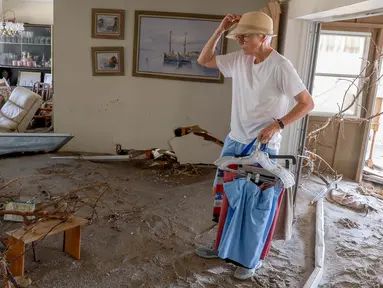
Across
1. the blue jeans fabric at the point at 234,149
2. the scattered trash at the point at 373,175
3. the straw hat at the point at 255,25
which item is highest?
the straw hat at the point at 255,25

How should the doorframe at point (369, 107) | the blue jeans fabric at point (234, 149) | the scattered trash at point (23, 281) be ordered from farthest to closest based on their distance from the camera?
1. the doorframe at point (369, 107)
2. the blue jeans fabric at point (234, 149)
3. the scattered trash at point (23, 281)

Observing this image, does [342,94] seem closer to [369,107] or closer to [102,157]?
[369,107]

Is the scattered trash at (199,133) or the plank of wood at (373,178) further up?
the scattered trash at (199,133)

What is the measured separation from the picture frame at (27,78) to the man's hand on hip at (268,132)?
8127 mm

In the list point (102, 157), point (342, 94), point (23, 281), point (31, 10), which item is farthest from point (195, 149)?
point (31, 10)

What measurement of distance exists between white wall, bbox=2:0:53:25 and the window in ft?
22.3

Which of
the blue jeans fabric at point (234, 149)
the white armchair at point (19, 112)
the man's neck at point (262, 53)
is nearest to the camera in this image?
the man's neck at point (262, 53)

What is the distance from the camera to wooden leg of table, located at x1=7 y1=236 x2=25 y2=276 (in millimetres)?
2334

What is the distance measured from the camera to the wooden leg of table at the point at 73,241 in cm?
269

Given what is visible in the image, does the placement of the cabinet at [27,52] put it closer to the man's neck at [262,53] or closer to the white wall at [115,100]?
the white wall at [115,100]

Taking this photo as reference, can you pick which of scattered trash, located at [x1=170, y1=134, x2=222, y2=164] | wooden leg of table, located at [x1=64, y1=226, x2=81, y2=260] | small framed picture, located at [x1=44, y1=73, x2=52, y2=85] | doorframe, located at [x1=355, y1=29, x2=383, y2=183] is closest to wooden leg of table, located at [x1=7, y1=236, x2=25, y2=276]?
wooden leg of table, located at [x1=64, y1=226, x2=81, y2=260]

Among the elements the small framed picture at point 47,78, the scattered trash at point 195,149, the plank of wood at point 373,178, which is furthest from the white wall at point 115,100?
the small framed picture at point 47,78

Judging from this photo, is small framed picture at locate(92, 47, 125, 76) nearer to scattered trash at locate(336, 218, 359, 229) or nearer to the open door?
the open door

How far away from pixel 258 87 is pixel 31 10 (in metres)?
8.59
